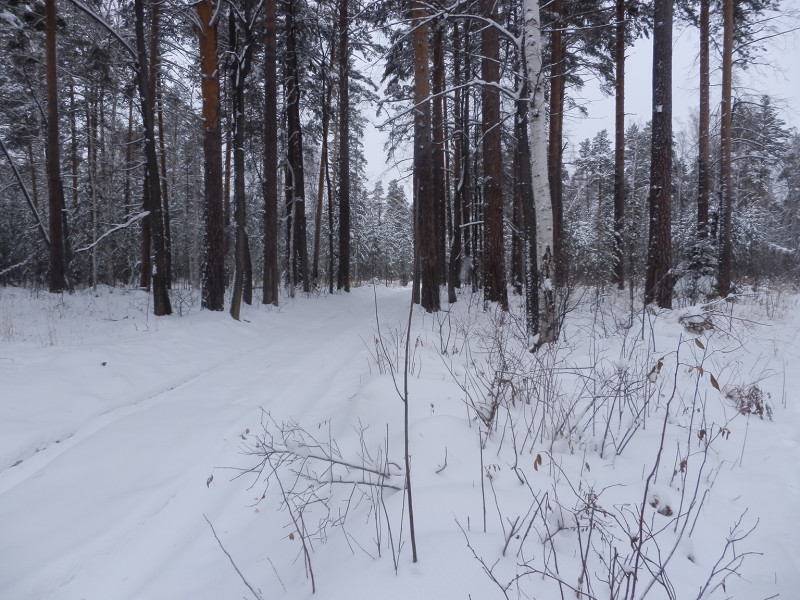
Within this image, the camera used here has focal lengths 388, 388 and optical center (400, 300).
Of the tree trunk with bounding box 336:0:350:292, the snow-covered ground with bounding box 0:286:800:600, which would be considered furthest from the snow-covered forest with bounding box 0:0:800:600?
the tree trunk with bounding box 336:0:350:292

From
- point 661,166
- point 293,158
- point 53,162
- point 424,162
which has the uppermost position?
point 293,158

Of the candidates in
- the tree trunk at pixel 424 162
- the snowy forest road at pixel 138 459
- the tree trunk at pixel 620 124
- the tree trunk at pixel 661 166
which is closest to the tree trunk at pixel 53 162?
the snowy forest road at pixel 138 459

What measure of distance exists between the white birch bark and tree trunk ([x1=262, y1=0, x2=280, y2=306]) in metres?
8.31

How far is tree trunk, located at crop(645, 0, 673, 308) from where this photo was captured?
24.5 feet

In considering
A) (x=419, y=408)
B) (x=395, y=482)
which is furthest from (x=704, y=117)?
(x=395, y=482)

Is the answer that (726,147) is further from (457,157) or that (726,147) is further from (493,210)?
(457,157)

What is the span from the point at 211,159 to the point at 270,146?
2.97m

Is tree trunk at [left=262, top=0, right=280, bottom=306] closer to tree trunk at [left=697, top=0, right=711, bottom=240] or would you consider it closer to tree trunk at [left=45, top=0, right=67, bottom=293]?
tree trunk at [left=45, top=0, right=67, bottom=293]

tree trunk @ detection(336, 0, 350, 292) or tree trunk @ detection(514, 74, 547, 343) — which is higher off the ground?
tree trunk @ detection(336, 0, 350, 292)

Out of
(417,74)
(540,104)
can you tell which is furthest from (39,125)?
(540,104)

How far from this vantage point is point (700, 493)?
2217 mm

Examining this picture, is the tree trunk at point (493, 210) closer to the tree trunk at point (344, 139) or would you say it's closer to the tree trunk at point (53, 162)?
the tree trunk at point (344, 139)

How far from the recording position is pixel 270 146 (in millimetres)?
11469

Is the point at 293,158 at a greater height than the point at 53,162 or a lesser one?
greater
